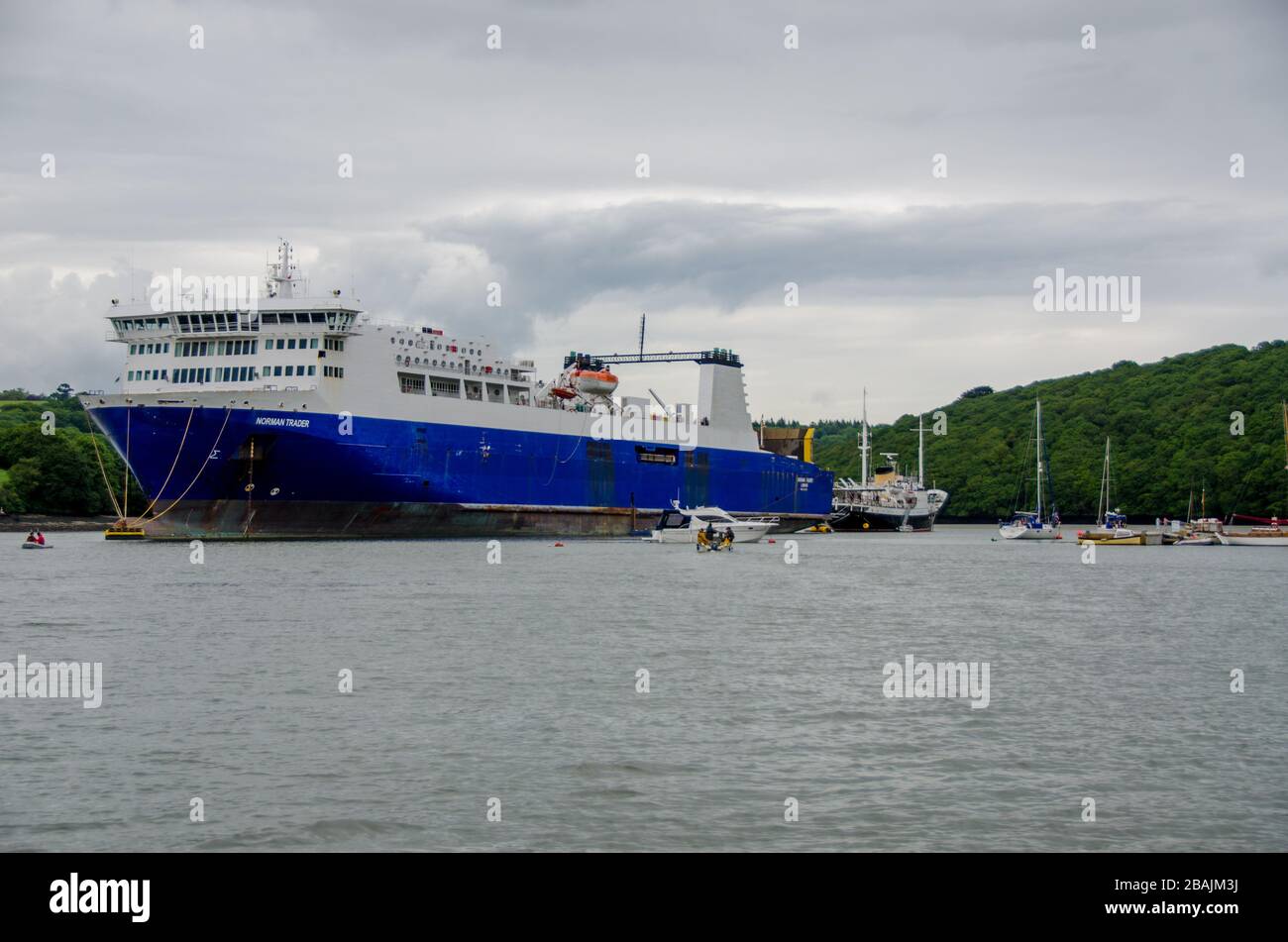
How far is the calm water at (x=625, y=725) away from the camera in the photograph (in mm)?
14109

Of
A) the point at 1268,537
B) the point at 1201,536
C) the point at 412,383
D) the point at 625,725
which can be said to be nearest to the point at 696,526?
the point at 412,383

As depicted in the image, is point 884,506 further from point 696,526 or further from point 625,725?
point 625,725

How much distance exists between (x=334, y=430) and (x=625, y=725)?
48825 millimetres

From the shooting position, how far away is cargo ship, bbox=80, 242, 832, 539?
63.2m

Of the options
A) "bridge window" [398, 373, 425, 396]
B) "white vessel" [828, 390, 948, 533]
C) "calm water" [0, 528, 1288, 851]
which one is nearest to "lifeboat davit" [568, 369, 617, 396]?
"bridge window" [398, 373, 425, 396]

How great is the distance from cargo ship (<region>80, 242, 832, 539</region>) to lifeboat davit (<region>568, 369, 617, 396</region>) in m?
5.09

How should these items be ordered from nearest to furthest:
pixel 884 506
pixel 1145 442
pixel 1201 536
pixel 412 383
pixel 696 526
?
pixel 412 383
pixel 696 526
pixel 1201 536
pixel 884 506
pixel 1145 442

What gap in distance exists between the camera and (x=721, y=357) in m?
106

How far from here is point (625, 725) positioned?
19484 millimetres

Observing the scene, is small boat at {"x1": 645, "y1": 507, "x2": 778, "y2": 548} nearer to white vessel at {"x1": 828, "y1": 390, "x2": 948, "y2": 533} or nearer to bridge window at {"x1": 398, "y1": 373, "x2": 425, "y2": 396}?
bridge window at {"x1": 398, "y1": 373, "x2": 425, "y2": 396}

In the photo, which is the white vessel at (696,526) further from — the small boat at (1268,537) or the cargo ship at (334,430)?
the small boat at (1268,537)
